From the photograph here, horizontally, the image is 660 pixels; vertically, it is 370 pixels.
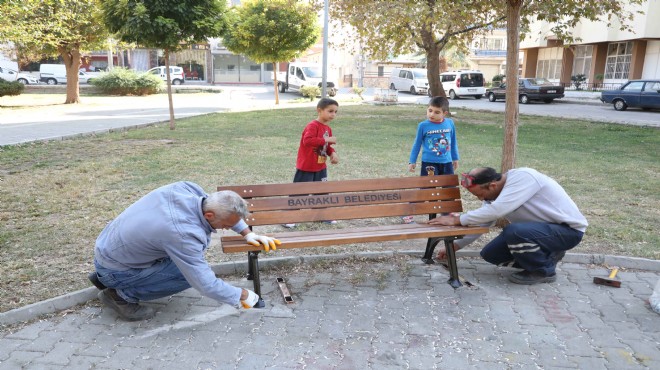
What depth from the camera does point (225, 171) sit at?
790 cm

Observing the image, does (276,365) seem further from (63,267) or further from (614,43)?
(614,43)

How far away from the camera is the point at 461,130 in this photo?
14.2m

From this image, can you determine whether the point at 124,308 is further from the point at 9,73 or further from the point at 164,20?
the point at 9,73

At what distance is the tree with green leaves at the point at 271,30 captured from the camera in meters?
21.0

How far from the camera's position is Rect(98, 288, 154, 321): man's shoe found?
3.41m

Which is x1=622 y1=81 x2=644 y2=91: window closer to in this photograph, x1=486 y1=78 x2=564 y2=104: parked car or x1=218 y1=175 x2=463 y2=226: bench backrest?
x1=486 y1=78 x2=564 y2=104: parked car

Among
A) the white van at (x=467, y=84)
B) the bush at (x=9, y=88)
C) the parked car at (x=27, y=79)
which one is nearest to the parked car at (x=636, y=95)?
the white van at (x=467, y=84)

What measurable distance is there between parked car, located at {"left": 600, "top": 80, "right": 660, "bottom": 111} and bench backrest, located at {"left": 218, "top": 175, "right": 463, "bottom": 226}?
787 inches

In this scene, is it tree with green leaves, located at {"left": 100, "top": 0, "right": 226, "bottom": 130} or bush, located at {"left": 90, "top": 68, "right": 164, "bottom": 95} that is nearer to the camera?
tree with green leaves, located at {"left": 100, "top": 0, "right": 226, "bottom": 130}

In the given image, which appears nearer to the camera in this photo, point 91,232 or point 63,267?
point 63,267

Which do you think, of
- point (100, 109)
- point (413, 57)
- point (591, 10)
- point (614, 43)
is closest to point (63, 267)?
point (591, 10)

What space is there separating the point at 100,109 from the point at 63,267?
17.2 meters

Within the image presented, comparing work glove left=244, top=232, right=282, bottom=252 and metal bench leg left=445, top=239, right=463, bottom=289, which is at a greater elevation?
work glove left=244, top=232, right=282, bottom=252

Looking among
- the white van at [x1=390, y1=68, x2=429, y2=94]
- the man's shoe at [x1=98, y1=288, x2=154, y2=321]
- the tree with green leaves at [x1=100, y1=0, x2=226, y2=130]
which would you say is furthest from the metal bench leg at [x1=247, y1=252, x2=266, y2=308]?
the white van at [x1=390, y1=68, x2=429, y2=94]
